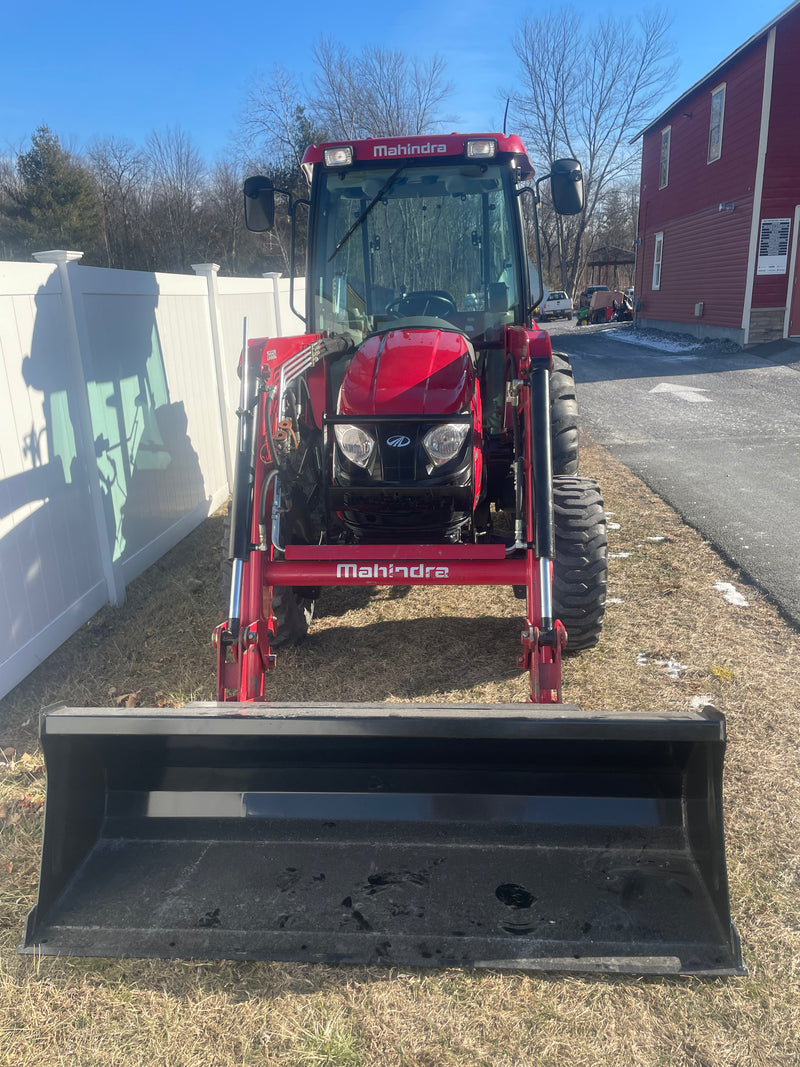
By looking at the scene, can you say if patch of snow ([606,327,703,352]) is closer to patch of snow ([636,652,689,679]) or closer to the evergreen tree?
patch of snow ([636,652,689,679])

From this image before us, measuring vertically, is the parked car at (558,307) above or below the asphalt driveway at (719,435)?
above

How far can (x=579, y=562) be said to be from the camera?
3877 millimetres

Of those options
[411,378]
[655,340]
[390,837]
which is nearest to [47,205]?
[655,340]

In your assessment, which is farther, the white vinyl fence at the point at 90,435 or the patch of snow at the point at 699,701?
the white vinyl fence at the point at 90,435

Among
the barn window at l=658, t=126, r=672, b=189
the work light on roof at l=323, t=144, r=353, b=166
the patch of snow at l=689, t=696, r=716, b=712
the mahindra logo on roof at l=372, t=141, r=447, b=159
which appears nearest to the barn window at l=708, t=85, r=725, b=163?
the barn window at l=658, t=126, r=672, b=189

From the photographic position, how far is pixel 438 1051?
2088 mm

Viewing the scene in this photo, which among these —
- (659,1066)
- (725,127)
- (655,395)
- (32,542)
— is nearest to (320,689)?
(32,542)

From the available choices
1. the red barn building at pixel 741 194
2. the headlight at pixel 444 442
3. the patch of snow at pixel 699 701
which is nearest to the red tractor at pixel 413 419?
the headlight at pixel 444 442

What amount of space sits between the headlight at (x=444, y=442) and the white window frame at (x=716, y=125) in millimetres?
19263

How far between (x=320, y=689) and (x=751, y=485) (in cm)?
523

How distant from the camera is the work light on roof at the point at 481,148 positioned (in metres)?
4.15

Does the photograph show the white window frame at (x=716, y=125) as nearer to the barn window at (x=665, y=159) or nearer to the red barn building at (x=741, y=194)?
the red barn building at (x=741, y=194)

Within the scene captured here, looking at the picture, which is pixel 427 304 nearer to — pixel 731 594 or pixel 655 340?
pixel 731 594

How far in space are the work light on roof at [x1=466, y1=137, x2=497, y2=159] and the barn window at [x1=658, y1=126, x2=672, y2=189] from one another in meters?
22.0
